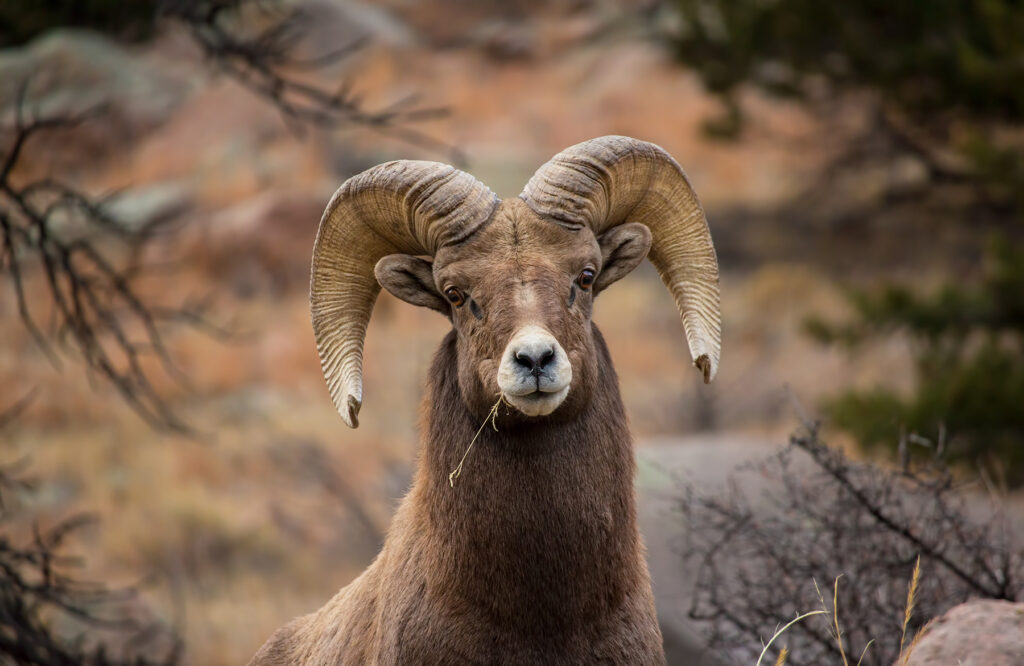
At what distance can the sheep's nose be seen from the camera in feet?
16.1

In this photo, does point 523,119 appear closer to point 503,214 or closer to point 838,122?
point 838,122

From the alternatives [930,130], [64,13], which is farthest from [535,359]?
[930,130]

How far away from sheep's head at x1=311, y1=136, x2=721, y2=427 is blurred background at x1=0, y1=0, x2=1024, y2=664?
2.47 meters

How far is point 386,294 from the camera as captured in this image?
2180 centimetres

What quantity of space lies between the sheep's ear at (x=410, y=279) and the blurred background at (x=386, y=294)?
2582 mm

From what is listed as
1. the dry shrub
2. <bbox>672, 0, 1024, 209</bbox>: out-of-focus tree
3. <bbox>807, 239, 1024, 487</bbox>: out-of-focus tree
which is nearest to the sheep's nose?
the dry shrub

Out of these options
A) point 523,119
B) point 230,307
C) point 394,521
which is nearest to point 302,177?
point 230,307

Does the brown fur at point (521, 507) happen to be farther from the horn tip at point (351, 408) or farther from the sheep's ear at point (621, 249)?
the horn tip at point (351, 408)

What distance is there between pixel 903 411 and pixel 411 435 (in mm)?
7427

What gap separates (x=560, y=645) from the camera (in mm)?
5207

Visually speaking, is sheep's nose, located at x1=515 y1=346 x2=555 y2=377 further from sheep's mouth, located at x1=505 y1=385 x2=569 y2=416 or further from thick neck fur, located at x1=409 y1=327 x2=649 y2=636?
thick neck fur, located at x1=409 y1=327 x2=649 y2=636

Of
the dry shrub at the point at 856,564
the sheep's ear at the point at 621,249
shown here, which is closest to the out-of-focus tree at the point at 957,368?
the dry shrub at the point at 856,564

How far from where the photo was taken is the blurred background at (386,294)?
15.5 metres

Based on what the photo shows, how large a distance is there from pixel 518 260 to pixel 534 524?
115 centimetres
